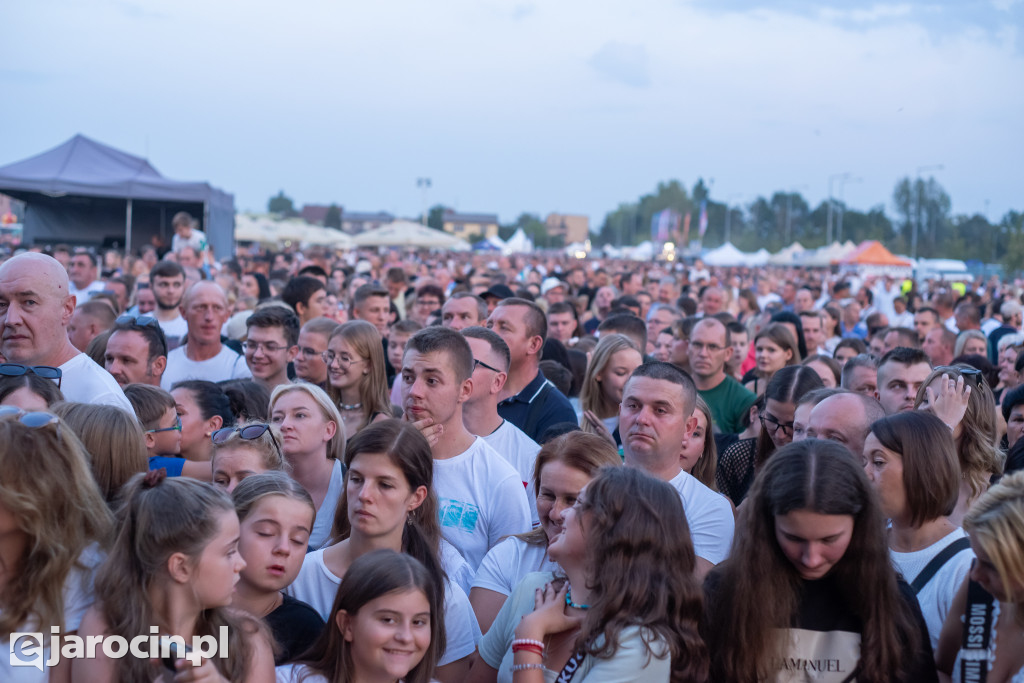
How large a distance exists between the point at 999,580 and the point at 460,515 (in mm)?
2242

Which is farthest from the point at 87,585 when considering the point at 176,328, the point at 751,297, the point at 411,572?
the point at 751,297

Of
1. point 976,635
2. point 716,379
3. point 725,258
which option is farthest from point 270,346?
point 725,258

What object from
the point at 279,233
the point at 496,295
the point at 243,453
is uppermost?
the point at 279,233

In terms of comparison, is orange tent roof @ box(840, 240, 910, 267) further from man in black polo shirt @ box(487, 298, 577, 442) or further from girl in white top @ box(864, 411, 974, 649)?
girl in white top @ box(864, 411, 974, 649)

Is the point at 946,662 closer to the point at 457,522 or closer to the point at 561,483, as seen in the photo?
the point at 561,483

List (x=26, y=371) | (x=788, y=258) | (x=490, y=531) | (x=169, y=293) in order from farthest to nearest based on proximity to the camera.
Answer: (x=788, y=258), (x=169, y=293), (x=490, y=531), (x=26, y=371)

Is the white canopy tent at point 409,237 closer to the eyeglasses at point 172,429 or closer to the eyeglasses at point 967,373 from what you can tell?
the eyeglasses at point 172,429

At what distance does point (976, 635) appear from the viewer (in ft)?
8.96

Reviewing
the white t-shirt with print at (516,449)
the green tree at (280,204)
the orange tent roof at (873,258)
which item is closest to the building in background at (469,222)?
the green tree at (280,204)

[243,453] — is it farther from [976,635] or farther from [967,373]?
[967,373]

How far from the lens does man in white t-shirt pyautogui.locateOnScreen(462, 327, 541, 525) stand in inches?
191

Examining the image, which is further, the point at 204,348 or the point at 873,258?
A: the point at 873,258

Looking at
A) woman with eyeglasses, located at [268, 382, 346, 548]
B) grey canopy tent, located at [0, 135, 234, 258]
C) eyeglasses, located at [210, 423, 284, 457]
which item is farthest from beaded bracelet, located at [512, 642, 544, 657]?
grey canopy tent, located at [0, 135, 234, 258]

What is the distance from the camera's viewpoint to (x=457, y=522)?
4109 millimetres
